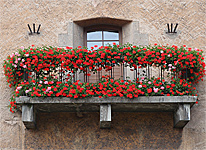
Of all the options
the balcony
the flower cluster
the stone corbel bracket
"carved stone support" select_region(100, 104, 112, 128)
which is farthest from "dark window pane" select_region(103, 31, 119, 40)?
"carved stone support" select_region(100, 104, 112, 128)

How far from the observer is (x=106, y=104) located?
29.6ft

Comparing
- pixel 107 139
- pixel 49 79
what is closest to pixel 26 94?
pixel 49 79

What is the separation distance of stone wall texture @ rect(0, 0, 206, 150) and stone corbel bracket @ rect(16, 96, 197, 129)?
39cm

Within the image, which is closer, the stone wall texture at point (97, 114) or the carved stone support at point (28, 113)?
the carved stone support at point (28, 113)

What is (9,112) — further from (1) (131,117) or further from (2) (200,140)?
(2) (200,140)

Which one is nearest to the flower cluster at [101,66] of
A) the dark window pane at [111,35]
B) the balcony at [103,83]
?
the balcony at [103,83]

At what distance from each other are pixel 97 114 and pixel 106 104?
682 millimetres

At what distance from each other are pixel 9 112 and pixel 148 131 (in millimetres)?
2772

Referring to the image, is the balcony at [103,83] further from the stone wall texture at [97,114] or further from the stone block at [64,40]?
the stone block at [64,40]

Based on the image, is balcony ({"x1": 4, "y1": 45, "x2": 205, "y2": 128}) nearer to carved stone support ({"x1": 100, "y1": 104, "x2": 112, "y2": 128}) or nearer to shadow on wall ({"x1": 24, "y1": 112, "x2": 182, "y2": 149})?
carved stone support ({"x1": 100, "y1": 104, "x2": 112, "y2": 128})

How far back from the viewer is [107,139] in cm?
A: 953

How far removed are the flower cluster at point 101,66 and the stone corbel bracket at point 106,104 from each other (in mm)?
114

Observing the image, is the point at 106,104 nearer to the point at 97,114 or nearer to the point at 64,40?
the point at 97,114

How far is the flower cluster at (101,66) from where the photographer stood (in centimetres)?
904
